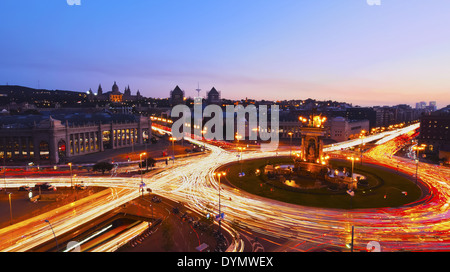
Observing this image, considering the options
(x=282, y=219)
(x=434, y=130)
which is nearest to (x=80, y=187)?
(x=282, y=219)

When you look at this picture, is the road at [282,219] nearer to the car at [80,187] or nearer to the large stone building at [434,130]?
the car at [80,187]

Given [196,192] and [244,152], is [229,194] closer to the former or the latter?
[196,192]

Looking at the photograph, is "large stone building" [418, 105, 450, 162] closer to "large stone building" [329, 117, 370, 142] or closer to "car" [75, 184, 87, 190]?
"large stone building" [329, 117, 370, 142]

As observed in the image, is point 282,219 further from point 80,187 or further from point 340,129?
point 340,129

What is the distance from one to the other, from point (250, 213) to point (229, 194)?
310 inches

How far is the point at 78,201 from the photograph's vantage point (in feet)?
120

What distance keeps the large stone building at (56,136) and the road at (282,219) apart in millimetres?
21317

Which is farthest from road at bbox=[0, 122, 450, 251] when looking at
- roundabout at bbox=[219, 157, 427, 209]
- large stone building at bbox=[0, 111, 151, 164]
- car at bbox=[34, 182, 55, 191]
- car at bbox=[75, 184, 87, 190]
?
large stone building at bbox=[0, 111, 151, 164]

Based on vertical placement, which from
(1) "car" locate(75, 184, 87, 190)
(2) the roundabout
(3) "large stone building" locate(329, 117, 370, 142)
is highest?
(3) "large stone building" locate(329, 117, 370, 142)

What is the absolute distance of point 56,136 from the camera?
67.3m

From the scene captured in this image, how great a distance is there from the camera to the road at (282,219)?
82.6 feet

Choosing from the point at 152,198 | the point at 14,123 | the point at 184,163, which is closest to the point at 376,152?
the point at 184,163

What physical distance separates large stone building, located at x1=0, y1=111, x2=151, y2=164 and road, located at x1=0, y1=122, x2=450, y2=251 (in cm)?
2132

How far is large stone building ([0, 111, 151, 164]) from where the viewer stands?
6675cm
